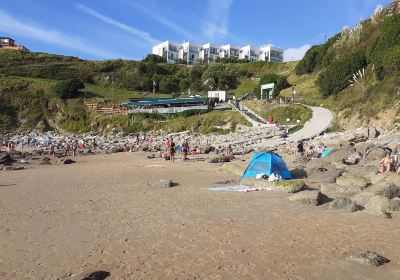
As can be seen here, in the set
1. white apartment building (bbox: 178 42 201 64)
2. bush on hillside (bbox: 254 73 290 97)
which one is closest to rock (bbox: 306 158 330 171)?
bush on hillside (bbox: 254 73 290 97)

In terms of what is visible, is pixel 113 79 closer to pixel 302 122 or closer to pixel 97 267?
pixel 302 122

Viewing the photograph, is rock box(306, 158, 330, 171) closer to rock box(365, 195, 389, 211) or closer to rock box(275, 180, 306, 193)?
rock box(275, 180, 306, 193)

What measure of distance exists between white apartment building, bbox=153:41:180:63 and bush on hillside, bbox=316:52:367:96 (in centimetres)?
9584

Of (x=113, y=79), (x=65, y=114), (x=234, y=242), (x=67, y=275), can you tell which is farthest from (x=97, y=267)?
(x=113, y=79)

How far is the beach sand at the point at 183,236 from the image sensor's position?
683 centimetres

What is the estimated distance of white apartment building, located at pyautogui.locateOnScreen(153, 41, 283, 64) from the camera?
139 meters

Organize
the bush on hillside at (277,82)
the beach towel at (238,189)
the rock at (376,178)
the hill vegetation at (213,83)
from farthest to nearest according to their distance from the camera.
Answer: the bush on hillside at (277,82) < the hill vegetation at (213,83) < the beach towel at (238,189) < the rock at (376,178)

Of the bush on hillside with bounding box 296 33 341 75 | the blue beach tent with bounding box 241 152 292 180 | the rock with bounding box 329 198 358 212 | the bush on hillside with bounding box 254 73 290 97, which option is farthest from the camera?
the bush on hillside with bounding box 296 33 341 75

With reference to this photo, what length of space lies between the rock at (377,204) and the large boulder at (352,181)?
2.68 m

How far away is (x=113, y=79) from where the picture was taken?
261 ft

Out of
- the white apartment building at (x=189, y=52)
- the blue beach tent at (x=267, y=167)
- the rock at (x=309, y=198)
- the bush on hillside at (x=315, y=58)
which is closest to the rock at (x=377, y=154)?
the blue beach tent at (x=267, y=167)

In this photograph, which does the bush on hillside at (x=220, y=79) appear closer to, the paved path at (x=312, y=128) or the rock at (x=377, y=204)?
the paved path at (x=312, y=128)

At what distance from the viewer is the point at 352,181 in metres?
13.9

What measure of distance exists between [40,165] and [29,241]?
1823 centimetres
